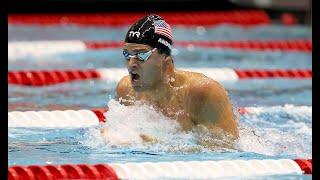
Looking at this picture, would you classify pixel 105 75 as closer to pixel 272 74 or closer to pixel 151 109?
pixel 272 74

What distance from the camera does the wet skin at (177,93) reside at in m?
4.02

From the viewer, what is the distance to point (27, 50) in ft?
26.2

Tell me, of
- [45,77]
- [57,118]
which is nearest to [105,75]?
[45,77]

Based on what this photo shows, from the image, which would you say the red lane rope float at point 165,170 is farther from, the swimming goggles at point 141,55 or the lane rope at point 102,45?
the lane rope at point 102,45

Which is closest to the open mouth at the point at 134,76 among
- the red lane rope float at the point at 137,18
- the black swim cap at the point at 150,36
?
the black swim cap at the point at 150,36

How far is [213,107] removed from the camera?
13.2ft

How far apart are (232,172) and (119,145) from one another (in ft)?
1.79

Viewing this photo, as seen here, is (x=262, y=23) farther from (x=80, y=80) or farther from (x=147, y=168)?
(x=147, y=168)

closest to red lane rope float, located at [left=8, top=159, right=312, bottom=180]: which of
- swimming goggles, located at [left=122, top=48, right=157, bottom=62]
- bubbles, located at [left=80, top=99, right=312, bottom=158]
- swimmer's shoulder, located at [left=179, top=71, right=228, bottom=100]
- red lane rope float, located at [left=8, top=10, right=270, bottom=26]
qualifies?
bubbles, located at [left=80, top=99, right=312, bottom=158]

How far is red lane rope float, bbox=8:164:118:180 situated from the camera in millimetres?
3746

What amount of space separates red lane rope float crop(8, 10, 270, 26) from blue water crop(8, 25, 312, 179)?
0.24m

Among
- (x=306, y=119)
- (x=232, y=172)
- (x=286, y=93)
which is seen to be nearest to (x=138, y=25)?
(x=232, y=172)

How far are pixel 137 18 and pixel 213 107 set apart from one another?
598 cm

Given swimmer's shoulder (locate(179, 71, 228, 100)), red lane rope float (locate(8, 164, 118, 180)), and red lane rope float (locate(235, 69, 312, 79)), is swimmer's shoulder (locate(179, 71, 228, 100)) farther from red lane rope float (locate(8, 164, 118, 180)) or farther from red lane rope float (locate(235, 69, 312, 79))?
red lane rope float (locate(235, 69, 312, 79))
